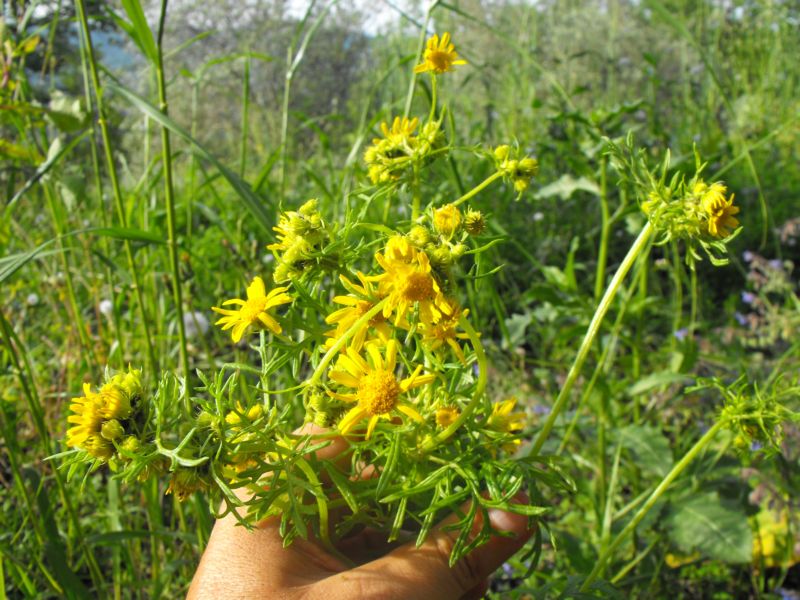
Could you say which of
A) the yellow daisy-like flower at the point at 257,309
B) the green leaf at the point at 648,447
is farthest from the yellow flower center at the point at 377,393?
the green leaf at the point at 648,447

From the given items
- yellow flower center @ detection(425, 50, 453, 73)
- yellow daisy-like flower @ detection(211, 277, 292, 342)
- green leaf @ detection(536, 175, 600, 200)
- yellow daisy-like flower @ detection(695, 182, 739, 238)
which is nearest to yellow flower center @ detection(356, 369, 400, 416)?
yellow daisy-like flower @ detection(211, 277, 292, 342)

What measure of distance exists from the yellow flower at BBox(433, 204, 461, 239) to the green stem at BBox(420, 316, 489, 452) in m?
0.09

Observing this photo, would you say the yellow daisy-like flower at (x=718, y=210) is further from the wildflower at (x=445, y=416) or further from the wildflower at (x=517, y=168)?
the wildflower at (x=445, y=416)

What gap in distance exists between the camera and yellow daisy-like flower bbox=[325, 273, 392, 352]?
60 centimetres

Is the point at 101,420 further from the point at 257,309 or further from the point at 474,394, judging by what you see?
the point at 474,394

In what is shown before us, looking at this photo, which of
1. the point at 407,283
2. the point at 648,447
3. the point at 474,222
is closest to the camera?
Result: the point at 407,283

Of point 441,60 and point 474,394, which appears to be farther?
point 441,60

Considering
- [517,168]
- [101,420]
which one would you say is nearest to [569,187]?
[517,168]

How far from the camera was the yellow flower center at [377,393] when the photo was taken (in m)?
0.59

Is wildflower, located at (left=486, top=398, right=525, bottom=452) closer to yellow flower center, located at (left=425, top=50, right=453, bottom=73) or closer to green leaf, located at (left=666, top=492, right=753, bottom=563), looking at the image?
yellow flower center, located at (left=425, top=50, right=453, bottom=73)

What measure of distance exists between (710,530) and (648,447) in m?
0.19

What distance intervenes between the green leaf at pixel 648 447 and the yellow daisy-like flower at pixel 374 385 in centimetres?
93

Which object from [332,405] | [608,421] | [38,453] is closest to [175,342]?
[38,453]

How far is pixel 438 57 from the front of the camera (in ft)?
2.81
